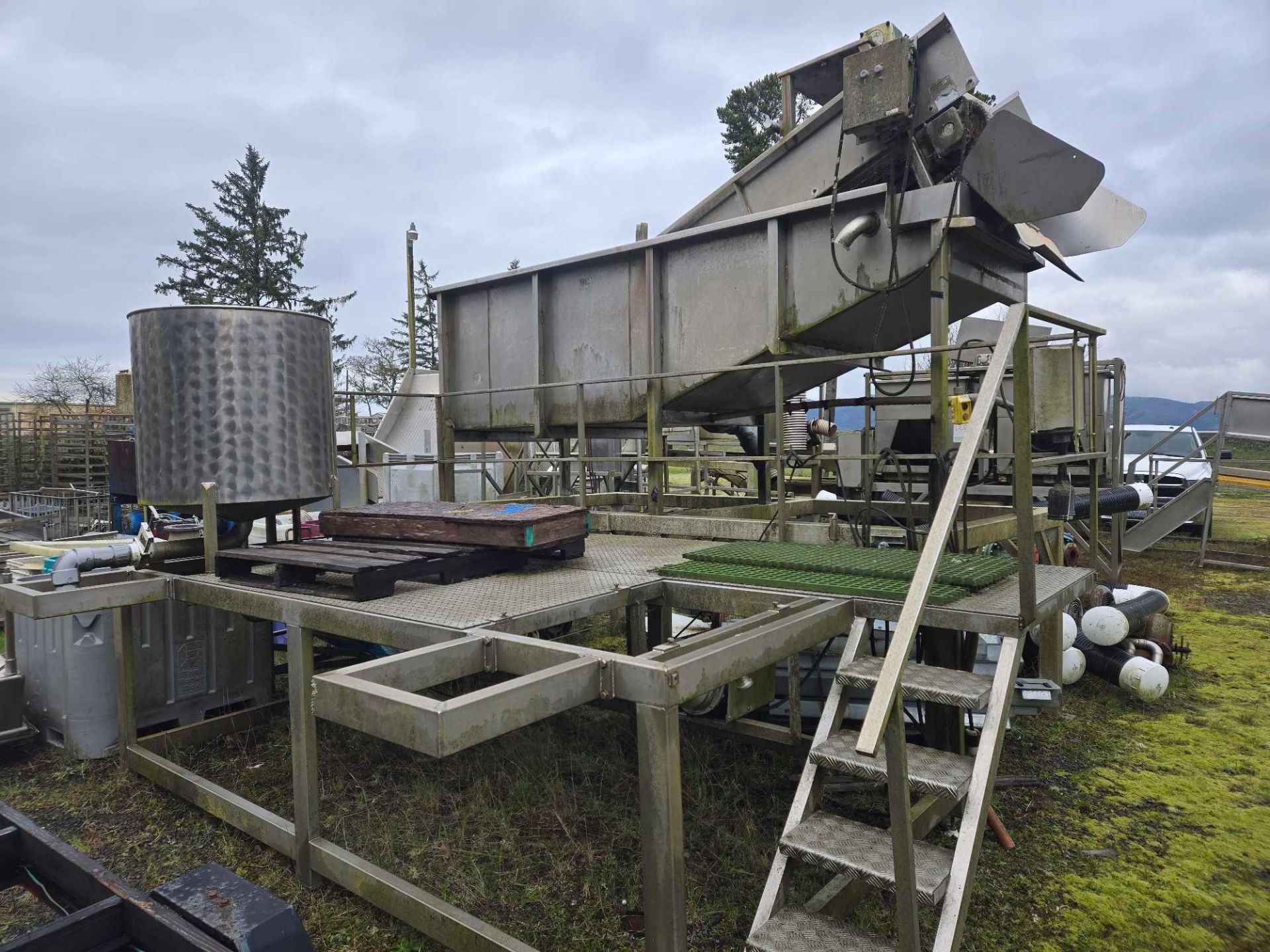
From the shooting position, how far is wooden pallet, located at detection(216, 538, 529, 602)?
3357mm

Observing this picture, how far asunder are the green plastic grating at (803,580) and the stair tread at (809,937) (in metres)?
1.25

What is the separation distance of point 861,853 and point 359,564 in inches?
91.0

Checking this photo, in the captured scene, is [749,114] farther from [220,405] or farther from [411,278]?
[220,405]

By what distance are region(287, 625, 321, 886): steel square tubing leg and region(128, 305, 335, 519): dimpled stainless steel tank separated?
1.14 meters

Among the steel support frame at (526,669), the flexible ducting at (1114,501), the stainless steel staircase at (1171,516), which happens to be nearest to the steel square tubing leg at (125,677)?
the steel support frame at (526,669)

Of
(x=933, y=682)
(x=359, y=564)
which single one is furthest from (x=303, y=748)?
(x=933, y=682)

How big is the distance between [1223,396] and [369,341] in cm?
4303

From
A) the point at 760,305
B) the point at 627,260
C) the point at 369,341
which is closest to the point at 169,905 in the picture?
the point at 760,305

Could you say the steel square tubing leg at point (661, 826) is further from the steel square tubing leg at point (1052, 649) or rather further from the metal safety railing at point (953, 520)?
the steel square tubing leg at point (1052, 649)

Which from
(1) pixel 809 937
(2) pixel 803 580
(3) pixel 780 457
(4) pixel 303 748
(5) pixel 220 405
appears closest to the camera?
(1) pixel 809 937

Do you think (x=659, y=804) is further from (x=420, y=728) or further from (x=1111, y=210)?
(x=1111, y=210)

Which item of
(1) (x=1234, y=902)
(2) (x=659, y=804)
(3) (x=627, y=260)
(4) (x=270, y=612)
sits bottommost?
(1) (x=1234, y=902)

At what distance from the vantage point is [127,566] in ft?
14.7

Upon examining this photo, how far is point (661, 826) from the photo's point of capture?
2195 millimetres
